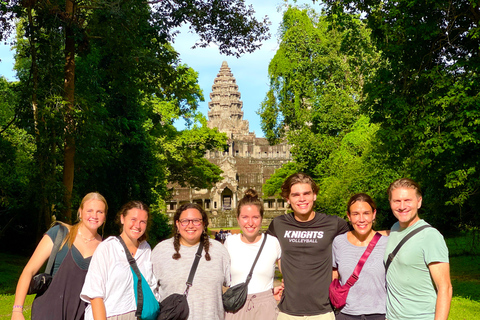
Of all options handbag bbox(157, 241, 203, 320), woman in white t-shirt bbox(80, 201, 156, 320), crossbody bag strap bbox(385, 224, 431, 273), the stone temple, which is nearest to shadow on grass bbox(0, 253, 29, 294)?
woman in white t-shirt bbox(80, 201, 156, 320)

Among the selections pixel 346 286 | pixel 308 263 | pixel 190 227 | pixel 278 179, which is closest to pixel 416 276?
pixel 346 286

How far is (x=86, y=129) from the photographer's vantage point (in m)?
11.7

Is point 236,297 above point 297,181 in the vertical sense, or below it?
below

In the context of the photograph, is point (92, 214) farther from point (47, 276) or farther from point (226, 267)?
point (226, 267)

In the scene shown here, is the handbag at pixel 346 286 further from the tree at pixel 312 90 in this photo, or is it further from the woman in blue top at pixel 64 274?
the tree at pixel 312 90

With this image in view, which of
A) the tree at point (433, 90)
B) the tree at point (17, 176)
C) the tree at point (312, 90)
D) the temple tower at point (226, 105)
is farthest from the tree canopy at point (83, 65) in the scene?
the temple tower at point (226, 105)

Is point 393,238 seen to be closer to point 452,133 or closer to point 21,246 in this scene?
point 452,133

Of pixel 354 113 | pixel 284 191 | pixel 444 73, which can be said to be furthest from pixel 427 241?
pixel 354 113

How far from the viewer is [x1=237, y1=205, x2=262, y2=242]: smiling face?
14.5 ft

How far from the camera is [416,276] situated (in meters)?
3.83

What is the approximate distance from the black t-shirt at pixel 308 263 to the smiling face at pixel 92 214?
1.61 m

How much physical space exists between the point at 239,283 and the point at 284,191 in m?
0.94

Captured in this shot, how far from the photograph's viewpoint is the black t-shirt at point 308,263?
4.38 metres

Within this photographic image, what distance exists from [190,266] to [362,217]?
1.54m
